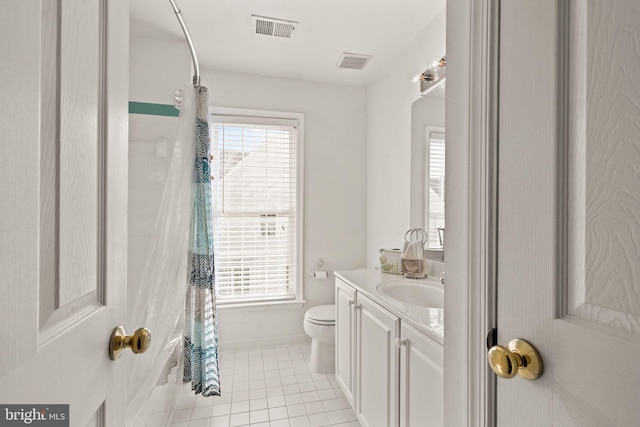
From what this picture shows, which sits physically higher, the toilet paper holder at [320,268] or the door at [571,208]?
the door at [571,208]

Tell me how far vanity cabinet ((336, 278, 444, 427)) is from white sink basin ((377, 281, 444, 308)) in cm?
17

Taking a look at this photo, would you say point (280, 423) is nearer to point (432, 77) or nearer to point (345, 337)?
point (345, 337)

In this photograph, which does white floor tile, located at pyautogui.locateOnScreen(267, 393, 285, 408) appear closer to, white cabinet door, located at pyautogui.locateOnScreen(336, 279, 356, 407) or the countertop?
white cabinet door, located at pyautogui.locateOnScreen(336, 279, 356, 407)

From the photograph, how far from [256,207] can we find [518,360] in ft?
8.49

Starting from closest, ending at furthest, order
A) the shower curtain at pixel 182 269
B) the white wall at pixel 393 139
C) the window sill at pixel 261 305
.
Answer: the shower curtain at pixel 182 269, the white wall at pixel 393 139, the window sill at pixel 261 305

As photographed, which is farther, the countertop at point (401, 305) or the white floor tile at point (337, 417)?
the white floor tile at point (337, 417)

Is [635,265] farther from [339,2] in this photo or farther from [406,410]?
[339,2]

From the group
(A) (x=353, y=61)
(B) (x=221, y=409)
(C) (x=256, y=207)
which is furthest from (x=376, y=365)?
(A) (x=353, y=61)

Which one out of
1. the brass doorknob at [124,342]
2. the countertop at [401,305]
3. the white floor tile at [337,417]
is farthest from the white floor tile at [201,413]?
the brass doorknob at [124,342]

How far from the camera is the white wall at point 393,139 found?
2.17 m

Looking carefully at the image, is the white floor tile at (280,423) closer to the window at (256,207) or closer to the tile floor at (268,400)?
the tile floor at (268,400)

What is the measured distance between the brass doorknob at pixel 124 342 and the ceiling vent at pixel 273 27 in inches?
81.1

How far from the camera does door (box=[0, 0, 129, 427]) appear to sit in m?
0.38

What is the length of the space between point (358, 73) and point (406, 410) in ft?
8.51
